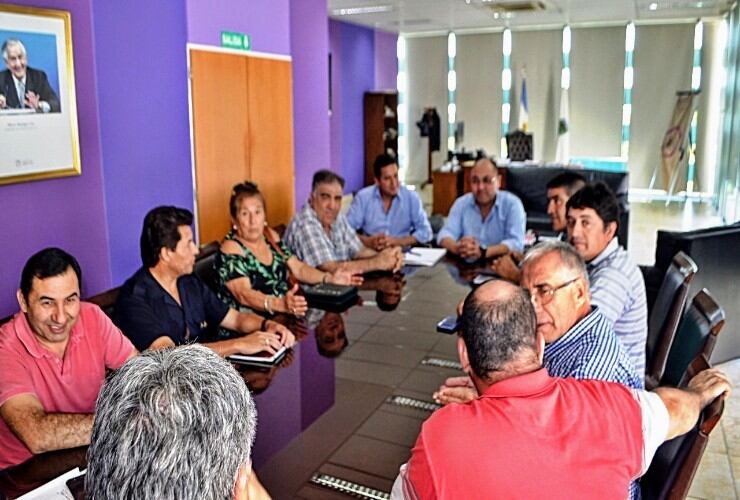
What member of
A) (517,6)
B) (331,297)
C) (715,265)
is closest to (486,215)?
(715,265)

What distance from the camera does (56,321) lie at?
1767 millimetres

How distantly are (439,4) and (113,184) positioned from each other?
6199mm

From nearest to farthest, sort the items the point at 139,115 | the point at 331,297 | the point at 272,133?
the point at 331,297, the point at 139,115, the point at 272,133

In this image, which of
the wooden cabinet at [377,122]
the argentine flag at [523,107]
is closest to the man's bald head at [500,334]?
the wooden cabinet at [377,122]

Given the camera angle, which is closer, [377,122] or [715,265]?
[715,265]

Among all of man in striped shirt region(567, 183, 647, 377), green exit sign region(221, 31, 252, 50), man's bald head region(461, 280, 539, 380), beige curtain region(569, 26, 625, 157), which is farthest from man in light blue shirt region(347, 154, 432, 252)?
beige curtain region(569, 26, 625, 157)

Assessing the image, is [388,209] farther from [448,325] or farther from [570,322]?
[570,322]

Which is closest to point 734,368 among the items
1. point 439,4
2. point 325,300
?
point 325,300

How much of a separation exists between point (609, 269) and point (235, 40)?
325cm

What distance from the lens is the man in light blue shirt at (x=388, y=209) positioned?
14.5 ft

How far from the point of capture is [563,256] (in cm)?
181

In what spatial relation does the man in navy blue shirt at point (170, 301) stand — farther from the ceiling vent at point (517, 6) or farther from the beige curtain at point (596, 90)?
the beige curtain at point (596, 90)

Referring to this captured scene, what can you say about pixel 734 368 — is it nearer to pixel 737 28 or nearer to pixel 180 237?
pixel 180 237

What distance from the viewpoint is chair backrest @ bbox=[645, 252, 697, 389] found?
2.38 meters
